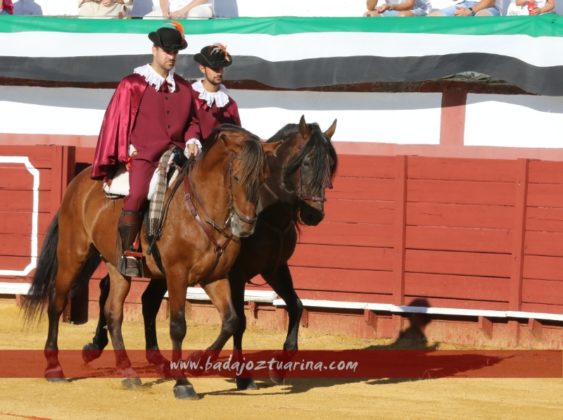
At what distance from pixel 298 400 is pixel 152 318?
147cm

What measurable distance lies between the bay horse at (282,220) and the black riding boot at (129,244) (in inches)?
22.7

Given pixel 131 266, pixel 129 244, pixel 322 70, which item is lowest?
pixel 131 266

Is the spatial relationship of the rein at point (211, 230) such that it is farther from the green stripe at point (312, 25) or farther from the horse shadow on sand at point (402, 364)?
the green stripe at point (312, 25)

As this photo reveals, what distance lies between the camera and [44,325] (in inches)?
478

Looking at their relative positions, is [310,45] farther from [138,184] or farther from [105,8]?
[138,184]

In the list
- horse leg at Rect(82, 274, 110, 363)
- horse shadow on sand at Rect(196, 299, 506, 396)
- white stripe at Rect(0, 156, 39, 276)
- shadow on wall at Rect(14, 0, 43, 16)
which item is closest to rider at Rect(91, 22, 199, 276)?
horse leg at Rect(82, 274, 110, 363)

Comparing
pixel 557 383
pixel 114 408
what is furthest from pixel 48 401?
pixel 557 383

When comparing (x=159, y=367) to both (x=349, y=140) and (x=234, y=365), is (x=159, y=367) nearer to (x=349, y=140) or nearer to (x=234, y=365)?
(x=234, y=365)

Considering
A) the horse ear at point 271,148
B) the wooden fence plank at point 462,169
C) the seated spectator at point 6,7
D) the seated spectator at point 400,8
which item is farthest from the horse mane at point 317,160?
the seated spectator at point 6,7

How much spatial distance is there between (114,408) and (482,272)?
14.8 ft

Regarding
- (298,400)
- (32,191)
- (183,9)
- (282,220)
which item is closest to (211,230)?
(282,220)

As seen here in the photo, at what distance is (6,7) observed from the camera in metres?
14.4

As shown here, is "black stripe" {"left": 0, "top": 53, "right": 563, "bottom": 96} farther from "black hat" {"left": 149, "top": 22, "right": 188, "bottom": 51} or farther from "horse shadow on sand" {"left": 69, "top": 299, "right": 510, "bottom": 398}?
"black hat" {"left": 149, "top": 22, "right": 188, "bottom": 51}

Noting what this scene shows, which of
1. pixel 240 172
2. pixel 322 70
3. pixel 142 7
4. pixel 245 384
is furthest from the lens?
pixel 142 7
